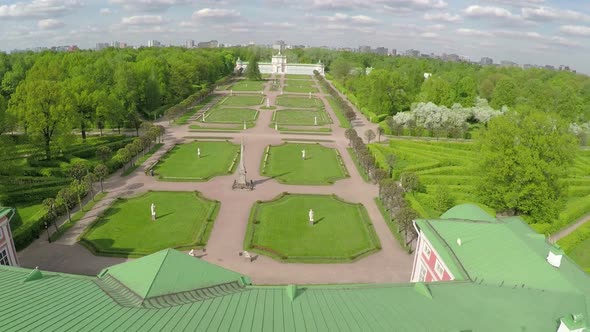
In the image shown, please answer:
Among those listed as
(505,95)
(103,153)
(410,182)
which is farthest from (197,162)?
(505,95)

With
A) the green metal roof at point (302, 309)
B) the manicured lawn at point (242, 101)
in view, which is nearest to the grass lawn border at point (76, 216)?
the green metal roof at point (302, 309)

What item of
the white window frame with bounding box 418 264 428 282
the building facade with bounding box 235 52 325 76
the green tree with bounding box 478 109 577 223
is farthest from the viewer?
the building facade with bounding box 235 52 325 76

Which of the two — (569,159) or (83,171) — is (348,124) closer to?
(569,159)

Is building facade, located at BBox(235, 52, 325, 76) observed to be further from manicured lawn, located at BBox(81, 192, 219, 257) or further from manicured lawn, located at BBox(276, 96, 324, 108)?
manicured lawn, located at BBox(81, 192, 219, 257)

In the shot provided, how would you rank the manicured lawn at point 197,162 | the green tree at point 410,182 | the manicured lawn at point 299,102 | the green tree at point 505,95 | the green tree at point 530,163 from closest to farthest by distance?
the green tree at point 530,163 → the green tree at point 410,182 → the manicured lawn at point 197,162 → the green tree at point 505,95 → the manicured lawn at point 299,102

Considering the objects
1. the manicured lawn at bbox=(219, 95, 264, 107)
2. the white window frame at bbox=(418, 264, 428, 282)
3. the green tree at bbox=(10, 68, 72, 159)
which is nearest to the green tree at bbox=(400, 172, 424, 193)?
the white window frame at bbox=(418, 264, 428, 282)

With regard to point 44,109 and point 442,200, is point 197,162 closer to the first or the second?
point 44,109

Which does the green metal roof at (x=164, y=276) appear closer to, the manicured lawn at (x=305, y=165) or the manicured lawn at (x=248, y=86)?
the manicured lawn at (x=305, y=165)
